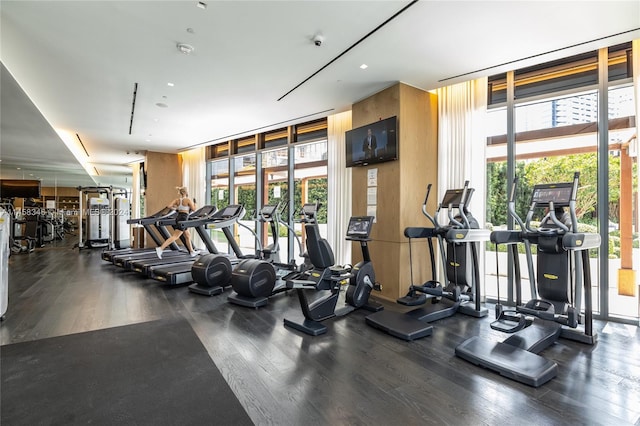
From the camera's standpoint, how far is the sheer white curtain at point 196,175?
397 inches

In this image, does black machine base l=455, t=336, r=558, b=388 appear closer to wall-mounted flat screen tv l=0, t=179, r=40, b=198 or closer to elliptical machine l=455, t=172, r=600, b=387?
elliptical machine l=455, t=172, r=600, b=387

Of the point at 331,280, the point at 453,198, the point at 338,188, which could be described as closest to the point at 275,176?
the point at 338,188

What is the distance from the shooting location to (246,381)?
2395mm

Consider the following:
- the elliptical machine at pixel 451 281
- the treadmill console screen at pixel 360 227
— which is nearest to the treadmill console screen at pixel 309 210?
the treadmill console screen at pixel 360 227

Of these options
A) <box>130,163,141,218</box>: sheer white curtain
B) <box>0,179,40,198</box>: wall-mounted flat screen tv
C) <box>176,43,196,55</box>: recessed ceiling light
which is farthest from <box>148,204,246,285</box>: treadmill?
<box>0,179,40,198</box>: wall-mounted flat screen tv

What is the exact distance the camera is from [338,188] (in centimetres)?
622

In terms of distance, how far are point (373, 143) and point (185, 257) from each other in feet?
16.2

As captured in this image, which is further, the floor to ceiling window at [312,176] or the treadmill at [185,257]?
the floor to ceiling window at [312,176]

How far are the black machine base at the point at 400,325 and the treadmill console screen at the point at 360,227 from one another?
38.7 inches

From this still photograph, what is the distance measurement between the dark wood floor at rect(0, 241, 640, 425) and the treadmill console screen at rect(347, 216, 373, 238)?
103 cm

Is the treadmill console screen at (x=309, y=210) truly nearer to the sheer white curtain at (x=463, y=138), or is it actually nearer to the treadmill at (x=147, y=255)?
the sheer white curtain at (x=463, y=138)

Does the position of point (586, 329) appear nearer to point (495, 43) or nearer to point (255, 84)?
point (495, 43)

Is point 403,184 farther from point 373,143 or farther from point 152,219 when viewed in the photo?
point 152,219

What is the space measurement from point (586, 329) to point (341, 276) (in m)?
2.54
